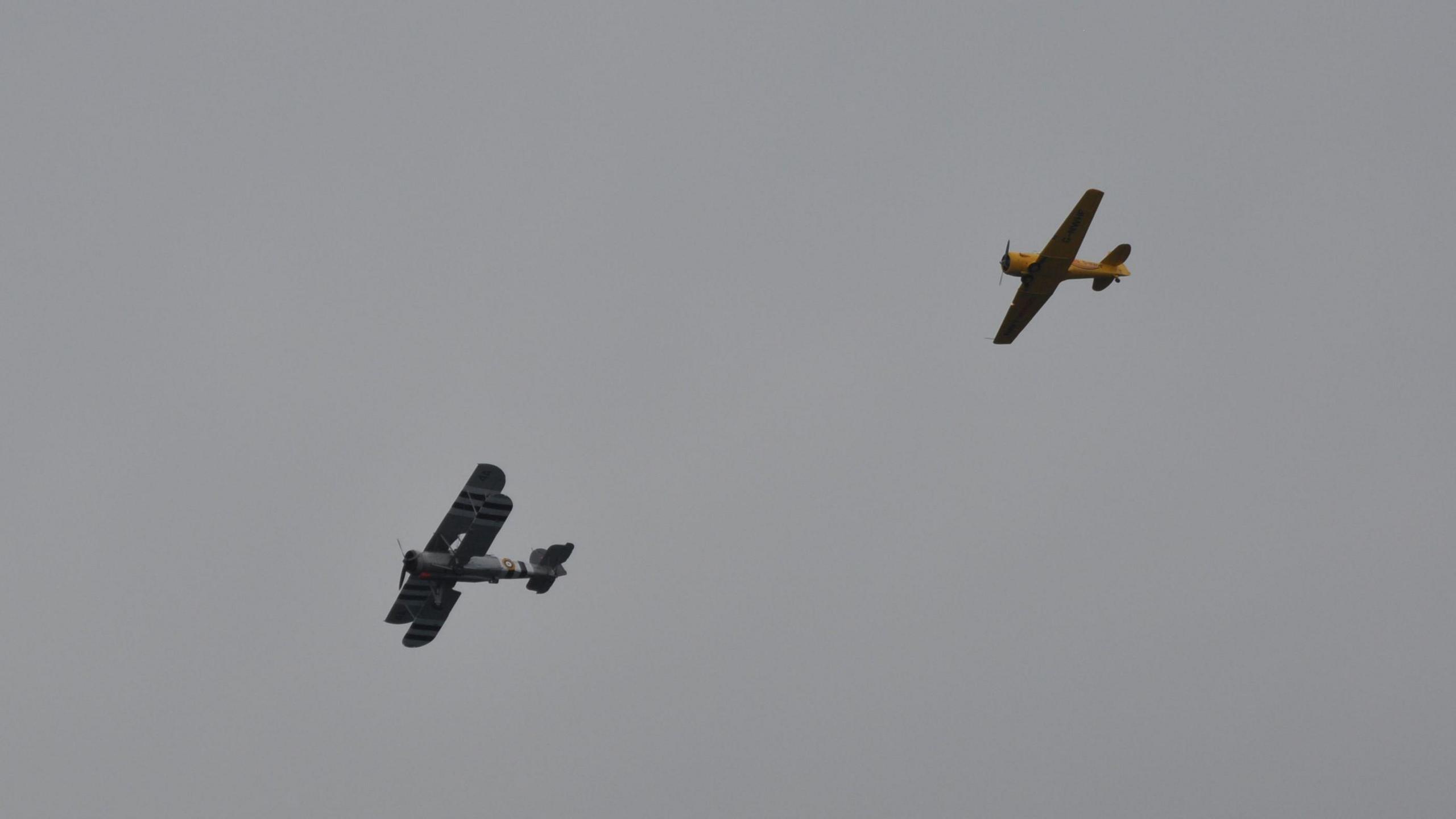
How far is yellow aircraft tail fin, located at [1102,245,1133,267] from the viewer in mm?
61625

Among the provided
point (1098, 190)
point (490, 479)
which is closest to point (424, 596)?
point (490, 479)

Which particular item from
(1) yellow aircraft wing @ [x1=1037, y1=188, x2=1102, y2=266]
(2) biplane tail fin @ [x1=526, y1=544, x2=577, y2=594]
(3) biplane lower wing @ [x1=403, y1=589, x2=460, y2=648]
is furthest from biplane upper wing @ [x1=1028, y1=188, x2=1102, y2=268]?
(3) biplane lower wing @ [x1=403, y1=589, x2=460, y2=648]

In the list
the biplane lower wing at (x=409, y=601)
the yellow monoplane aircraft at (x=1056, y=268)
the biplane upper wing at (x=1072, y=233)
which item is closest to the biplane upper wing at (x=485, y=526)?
the biplane lower wing at (x=409, y=601)

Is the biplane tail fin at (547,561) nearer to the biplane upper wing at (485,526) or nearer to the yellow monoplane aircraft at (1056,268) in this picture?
the biplane upper wing at (485,526)

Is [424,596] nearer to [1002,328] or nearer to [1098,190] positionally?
[1002,328]

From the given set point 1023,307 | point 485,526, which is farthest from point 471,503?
point 1023,307

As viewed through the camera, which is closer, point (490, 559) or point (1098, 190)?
point (490, 559)

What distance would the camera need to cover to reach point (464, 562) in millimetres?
53594

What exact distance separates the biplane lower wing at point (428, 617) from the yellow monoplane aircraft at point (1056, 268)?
29.7 m

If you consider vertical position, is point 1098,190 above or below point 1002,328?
above

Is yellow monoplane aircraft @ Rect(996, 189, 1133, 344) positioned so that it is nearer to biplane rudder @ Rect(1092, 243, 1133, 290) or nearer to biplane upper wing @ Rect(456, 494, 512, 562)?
biplane rudder @ Rect(1092, 243, 1133, 290)

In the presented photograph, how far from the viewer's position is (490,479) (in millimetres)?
52281

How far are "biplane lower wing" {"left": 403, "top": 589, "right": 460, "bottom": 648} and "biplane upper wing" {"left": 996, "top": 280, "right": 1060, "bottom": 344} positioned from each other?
2962cm

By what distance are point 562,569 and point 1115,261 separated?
31.2m
